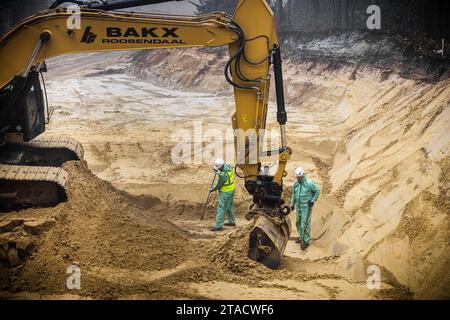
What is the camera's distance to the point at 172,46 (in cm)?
728

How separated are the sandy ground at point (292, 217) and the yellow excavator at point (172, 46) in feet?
1.27

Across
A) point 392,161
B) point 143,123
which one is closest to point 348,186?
point 392,161

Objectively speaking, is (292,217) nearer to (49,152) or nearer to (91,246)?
(91,246)

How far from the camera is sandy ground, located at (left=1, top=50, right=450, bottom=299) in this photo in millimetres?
6668

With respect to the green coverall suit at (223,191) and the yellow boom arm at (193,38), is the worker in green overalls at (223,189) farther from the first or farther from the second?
the yellow boom arm at (193,38)

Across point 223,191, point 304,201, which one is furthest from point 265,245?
point 223,191

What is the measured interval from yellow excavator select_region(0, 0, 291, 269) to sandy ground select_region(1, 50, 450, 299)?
1.27 feet

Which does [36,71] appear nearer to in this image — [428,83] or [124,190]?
[124,190]

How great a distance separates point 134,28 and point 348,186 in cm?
560

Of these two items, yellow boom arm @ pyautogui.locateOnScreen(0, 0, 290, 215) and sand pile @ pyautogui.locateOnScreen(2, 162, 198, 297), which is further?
yellow boom arm @ pyautogui.locateOnScreen(0, 0, 290, 215)

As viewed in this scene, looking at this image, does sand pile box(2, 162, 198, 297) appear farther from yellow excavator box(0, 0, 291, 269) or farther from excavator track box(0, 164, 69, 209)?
yellow excavator box(0, 0, 291, 269)

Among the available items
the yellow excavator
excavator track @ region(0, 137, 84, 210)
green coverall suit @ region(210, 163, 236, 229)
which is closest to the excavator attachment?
the yellow excavator

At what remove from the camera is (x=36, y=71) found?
823cm
